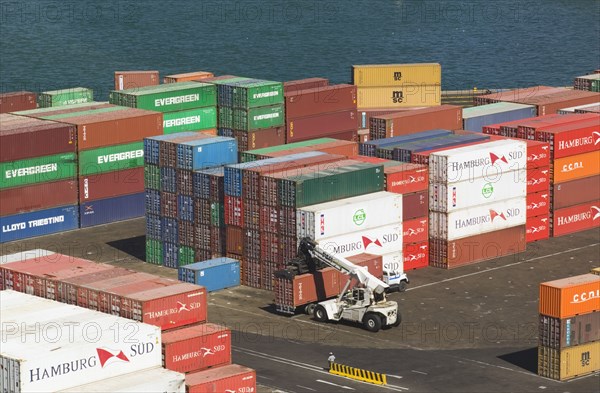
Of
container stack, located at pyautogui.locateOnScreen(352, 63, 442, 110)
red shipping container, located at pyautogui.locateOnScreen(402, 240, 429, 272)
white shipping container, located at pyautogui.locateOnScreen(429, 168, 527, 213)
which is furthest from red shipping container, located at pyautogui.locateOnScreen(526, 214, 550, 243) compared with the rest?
container stack, located at pyautogui.locateOnScreen(352, 63, 442, 110)

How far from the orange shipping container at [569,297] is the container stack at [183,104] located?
48.5 m

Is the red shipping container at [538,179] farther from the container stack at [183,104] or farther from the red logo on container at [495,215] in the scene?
the container stack at [183,104]

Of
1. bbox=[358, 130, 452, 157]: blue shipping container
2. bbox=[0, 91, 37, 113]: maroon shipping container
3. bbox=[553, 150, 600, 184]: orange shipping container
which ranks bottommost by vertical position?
bbox=[553, 150, 600, 184]: orange shipping container

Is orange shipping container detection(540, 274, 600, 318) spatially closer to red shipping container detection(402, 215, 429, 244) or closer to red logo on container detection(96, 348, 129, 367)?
red shipping container detection(402, 215, 429, 244)

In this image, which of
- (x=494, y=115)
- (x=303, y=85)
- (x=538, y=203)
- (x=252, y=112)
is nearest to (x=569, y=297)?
(x=538, y=203)

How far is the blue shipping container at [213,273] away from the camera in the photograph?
4139 inches

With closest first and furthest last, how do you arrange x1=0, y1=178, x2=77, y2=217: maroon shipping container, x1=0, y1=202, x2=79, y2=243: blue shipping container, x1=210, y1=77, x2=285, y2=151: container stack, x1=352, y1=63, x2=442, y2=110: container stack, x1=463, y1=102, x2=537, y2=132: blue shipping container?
1. x1=0, y1=178, x2=77, y2=217: maroon shipping container
2. x1=0, y1=202, x2=79, y2=243: blue shipping container
3. x1=210, y1=77, x2=285, y2=151: container stack
4. x1=463, y1=102, x2=537, y2=132: blue shipping container
5. x1=352, y1=63, x2=442, y2=110: container stack

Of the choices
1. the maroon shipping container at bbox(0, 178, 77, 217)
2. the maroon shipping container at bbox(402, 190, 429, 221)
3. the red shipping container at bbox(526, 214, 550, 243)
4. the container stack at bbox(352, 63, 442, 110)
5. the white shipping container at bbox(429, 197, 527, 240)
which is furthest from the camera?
the container stack at bbox(352, 63, 442, 110)

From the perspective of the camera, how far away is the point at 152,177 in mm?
112375

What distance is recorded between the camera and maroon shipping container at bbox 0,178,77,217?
11812 cm

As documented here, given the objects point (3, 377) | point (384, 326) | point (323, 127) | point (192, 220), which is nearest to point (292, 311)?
point (384, 326)

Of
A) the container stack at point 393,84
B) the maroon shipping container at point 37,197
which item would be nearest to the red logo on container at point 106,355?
the maroon shipping container at point 37,197

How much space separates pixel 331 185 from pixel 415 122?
21983 millimetres

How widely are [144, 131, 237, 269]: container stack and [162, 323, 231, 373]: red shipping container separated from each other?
83.9ft
